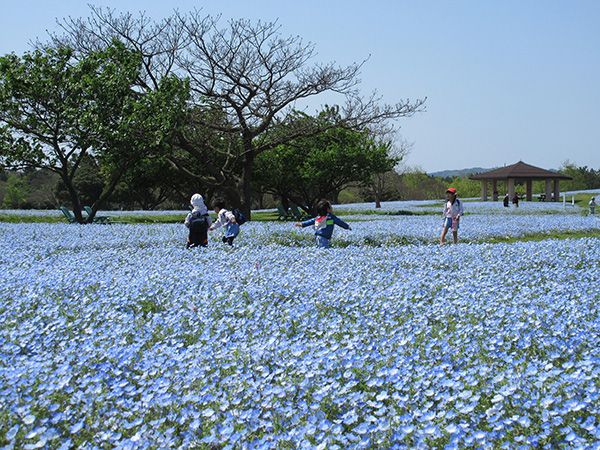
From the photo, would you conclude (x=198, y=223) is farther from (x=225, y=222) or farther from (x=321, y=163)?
(x=321, y=163)

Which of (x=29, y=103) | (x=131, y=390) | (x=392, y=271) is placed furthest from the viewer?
(x=29, y=103)

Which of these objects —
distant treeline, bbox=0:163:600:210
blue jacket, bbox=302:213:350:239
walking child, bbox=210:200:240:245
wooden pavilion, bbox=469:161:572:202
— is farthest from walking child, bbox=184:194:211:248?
wooden pavilion, bbox=469:161:572:202

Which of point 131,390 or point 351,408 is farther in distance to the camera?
point 131,390

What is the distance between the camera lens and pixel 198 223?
12.4 meters

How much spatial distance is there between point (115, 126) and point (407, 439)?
2373 centimetres

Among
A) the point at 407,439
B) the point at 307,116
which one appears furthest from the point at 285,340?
the point at 307,116

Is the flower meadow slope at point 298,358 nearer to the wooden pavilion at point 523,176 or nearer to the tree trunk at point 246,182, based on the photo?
the tree trunk at point 246,182

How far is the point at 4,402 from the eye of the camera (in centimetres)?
424

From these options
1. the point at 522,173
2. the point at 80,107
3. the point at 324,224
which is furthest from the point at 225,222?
the point at 522,173

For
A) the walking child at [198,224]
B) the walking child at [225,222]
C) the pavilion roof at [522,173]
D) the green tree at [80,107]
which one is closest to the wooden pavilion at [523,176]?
the pavilion roof at [522,173]

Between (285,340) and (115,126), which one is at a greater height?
(115,126)

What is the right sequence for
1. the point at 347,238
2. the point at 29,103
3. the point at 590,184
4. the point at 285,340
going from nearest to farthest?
the point at 285,340 < the point at 347,238 < the point at 29,103 < the point at 590,184

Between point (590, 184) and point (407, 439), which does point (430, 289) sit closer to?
point (407, 439)

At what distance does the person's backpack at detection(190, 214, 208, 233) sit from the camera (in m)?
12.4
